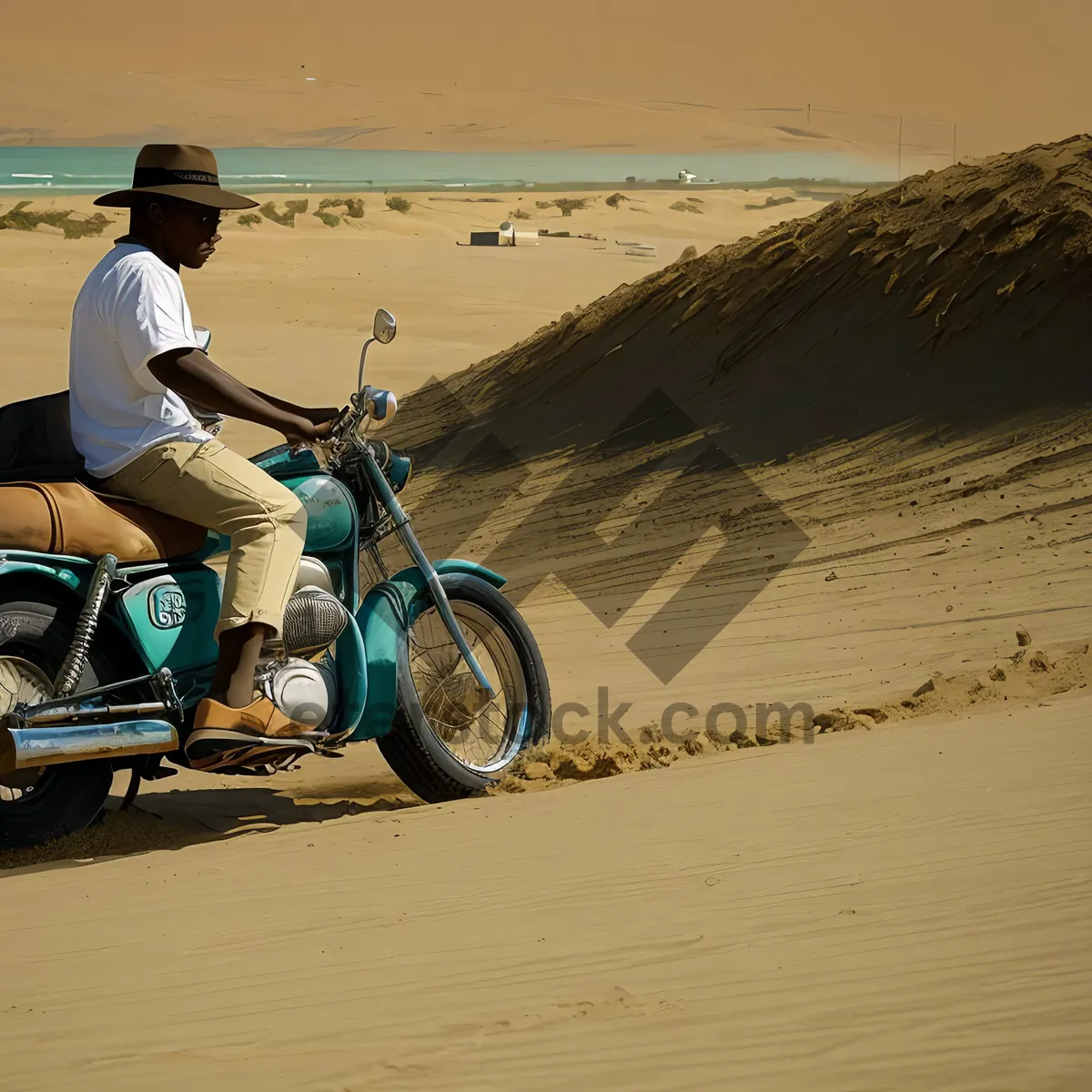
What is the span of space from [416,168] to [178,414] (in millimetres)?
76481

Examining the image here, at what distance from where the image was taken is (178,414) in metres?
5.02

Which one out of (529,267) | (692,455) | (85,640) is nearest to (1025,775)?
(85,640)

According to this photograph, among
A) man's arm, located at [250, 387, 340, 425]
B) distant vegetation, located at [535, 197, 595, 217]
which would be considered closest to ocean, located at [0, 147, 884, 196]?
distant vegetation, located at [535, 197, 595, 217]

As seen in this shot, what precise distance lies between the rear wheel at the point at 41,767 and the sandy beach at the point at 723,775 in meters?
0.12

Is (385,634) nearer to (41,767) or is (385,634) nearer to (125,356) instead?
(41,767)

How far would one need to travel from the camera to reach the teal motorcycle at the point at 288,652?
4863mm

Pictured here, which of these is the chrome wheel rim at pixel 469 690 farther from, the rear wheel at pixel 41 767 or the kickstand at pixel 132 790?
the rear wheel at pixel 41 767

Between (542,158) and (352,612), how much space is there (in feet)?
287

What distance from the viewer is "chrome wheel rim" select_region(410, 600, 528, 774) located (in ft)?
19.4

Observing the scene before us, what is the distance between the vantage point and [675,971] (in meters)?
3.91

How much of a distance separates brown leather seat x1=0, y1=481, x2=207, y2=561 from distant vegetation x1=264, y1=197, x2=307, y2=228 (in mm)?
32137

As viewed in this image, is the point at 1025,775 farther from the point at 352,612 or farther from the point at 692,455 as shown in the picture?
the point at 692,455

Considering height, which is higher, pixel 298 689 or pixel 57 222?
pixel 57 222

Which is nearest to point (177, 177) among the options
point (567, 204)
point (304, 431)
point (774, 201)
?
point (304, 431)
